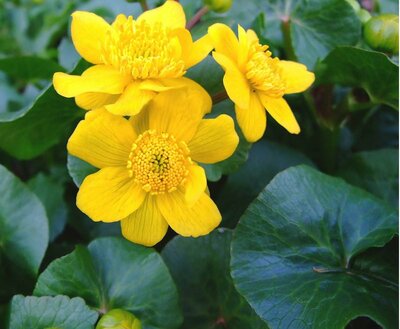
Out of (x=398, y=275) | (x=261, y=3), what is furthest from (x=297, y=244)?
(x=261, y=3)

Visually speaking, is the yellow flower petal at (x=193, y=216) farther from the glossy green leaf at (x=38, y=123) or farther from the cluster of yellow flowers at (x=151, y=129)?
the glossy green leaf at (x=38, y=123)

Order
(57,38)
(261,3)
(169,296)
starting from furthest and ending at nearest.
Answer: (57,38), (261,3), (169,296)

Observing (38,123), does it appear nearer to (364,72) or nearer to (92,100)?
(92,100)

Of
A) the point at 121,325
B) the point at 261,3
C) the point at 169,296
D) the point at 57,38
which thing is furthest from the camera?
the point at 57,38

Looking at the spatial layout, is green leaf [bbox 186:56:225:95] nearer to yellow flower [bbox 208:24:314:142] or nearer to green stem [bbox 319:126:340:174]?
yellow flower [bbox 208:24:314:142]

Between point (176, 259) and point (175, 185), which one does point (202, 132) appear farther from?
point (176, 259)

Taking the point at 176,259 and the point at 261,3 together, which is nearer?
the point at 176,259

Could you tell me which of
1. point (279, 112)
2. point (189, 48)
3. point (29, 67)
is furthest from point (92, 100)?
point (29, 67)
